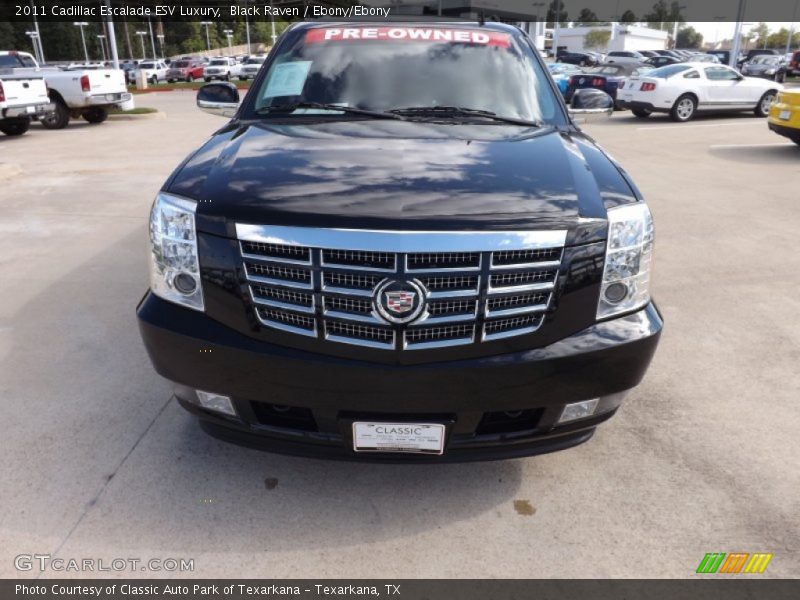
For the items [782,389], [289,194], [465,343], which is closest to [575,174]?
[465,343]

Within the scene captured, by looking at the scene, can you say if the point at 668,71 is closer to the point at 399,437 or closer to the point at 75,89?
the point at 75,89

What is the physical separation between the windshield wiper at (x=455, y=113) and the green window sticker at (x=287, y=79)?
617mm

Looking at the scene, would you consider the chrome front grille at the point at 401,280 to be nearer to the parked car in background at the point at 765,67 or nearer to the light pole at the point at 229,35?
the parked car in background at the point at 765,67

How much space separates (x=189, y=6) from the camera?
73125 millimetres

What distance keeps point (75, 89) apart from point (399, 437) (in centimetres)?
1596

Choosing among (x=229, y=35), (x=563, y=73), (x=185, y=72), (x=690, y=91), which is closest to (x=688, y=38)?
(x=229, y=35)

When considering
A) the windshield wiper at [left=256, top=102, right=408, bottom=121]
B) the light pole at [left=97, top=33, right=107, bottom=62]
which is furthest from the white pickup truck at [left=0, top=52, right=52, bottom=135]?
the light pole at [left=97, top=33, right=107, bottom=62]

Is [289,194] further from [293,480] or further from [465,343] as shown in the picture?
[293,480]

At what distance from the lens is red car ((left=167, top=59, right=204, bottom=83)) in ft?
163

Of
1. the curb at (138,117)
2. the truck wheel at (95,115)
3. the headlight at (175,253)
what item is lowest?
the curb at (138,117)

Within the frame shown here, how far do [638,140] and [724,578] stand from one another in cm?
1250

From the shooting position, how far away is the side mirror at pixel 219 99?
174 inches

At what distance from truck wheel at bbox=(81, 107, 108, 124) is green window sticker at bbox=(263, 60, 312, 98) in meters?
15.2

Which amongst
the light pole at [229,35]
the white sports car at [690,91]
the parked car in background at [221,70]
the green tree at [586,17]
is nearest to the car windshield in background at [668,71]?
the white sports car at [690,91]
